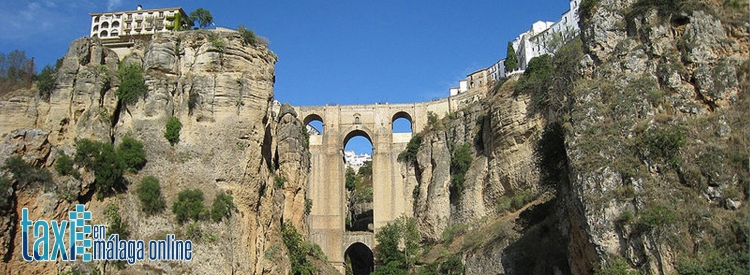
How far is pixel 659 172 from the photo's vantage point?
61.2 ft

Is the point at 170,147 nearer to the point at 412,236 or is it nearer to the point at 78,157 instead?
the point at 78,157

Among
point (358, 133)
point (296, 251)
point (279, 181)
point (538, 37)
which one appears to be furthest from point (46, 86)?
point (538, 37)

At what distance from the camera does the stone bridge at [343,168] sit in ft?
178

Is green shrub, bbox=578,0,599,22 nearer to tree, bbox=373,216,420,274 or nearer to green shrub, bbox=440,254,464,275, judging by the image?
green shrub, bbox=440,254,464,275

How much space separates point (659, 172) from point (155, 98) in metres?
20.4

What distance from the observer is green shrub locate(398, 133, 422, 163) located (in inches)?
2205

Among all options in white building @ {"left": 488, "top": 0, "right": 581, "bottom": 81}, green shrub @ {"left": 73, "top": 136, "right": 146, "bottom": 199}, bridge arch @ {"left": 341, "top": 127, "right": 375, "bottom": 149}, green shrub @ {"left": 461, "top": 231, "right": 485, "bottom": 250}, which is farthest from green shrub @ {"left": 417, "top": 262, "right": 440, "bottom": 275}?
white building @ {"left": 488, "top": 0, "right": 581, "bottom": 81}

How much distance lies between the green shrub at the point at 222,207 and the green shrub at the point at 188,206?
18.3 inches

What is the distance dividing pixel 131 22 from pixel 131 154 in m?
21.0

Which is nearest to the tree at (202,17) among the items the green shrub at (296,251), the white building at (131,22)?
the white building at (131,22)

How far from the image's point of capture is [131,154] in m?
26.5

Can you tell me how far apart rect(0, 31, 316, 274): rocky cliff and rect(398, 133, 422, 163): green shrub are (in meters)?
25.7

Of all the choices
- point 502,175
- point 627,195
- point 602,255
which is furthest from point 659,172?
point 502,175

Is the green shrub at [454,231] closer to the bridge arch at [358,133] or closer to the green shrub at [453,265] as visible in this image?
the green shrub at [453,265]
